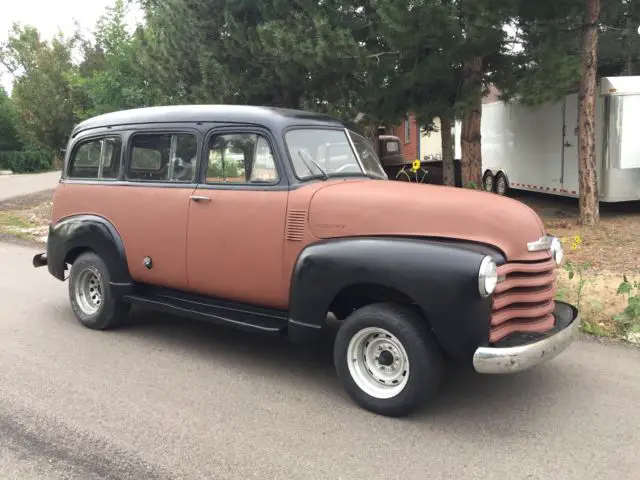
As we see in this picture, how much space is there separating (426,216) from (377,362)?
1.05 m

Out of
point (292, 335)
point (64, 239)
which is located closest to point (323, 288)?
point (292, 335)

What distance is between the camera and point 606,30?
42.8ft

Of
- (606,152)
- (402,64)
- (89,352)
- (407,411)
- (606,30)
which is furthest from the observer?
(606,30)

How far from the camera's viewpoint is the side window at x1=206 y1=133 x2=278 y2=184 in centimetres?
484

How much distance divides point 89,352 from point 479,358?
343cm

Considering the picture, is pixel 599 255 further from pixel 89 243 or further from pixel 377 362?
pixel 89 243

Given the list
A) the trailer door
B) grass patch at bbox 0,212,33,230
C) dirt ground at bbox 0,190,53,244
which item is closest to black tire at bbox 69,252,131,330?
dirt ground at bbox 0,190,53,244

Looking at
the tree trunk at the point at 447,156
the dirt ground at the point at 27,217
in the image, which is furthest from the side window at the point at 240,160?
the tree trunk at the point at 447,156

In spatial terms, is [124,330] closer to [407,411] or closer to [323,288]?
[323,288]

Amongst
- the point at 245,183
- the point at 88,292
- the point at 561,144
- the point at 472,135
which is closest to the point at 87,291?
the point at 88,292

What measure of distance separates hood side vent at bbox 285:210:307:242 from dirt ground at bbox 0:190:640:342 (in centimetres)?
316

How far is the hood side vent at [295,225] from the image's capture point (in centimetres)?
449

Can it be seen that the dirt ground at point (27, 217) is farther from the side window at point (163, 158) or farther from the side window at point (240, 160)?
the side window at point (240, 160)

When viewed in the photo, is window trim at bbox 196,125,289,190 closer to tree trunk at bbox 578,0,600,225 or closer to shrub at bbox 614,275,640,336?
shrub at bbox 614,275,640,336
